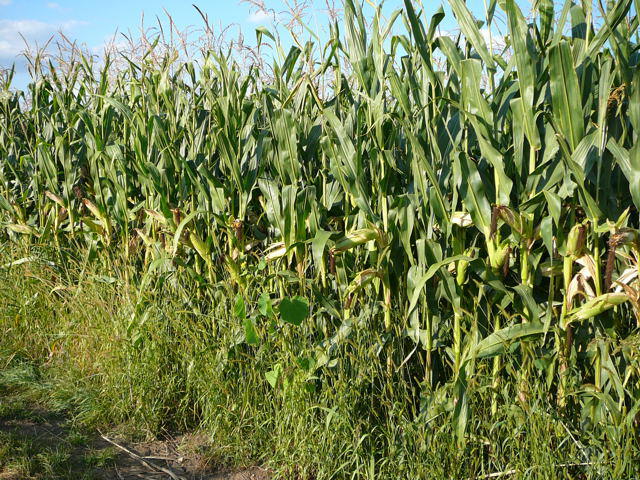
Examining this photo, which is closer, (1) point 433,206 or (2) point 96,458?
(1) point 433,206

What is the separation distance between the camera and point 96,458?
3.32 meters

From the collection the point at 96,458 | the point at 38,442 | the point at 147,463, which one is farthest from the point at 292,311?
the point at 38,442

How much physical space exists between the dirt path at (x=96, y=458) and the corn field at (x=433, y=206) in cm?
55

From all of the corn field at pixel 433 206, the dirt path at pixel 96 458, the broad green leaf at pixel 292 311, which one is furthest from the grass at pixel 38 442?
the broad green leaf at pixel 292 311

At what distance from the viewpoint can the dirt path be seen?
319 cm

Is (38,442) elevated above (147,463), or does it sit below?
above

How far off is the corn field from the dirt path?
1.81 feet

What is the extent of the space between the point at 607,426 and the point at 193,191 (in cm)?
256

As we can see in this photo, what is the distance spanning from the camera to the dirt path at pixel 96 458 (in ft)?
10.5

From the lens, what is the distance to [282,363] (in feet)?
10.5

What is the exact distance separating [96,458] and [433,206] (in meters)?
2.08

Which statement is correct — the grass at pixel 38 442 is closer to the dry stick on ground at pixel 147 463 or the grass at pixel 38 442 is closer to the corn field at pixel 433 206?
the dry stick on ground at pixel 147 463

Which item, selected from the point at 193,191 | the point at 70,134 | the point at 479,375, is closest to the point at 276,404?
the point at 479,375

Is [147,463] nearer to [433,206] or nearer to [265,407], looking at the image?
[265,407]
